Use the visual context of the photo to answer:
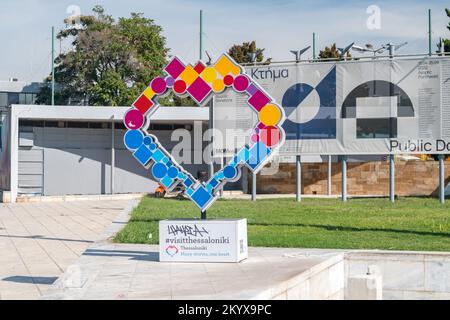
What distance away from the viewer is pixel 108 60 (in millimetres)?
48750

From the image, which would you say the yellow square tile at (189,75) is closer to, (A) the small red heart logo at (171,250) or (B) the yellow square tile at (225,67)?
(B) the yellow square tile at (225,67)

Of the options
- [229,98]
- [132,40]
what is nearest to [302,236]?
[229,98]

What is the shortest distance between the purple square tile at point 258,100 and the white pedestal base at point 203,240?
2.03 meters

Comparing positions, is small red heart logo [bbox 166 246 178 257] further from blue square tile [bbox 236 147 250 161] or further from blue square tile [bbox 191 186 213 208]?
blue square tile [bbox 236 147 250 161]

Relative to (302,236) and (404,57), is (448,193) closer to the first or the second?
(404,57)

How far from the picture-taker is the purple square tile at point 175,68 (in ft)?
42.4

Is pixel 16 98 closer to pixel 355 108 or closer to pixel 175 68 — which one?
pixel 355 108

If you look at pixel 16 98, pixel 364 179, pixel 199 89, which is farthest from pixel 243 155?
pixel 16 98

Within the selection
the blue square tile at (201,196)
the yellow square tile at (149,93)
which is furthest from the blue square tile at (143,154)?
the blue square tile at (201,196)

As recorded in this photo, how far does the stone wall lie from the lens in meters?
30.5

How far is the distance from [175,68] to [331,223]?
663cm

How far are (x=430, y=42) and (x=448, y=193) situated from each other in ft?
27.0

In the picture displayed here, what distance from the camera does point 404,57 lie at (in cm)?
2584

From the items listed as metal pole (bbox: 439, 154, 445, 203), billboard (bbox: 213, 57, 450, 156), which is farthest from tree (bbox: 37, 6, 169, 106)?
metal pole (bbox: 439, 154, 445, 203)
